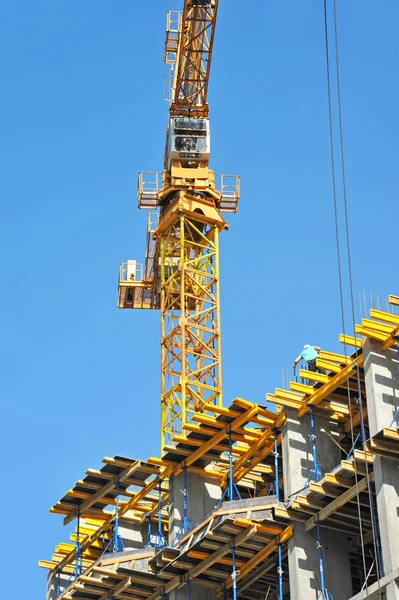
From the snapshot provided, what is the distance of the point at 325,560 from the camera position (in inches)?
2141

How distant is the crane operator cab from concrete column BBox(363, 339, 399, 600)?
32.1m

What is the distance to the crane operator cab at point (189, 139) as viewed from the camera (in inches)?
3317

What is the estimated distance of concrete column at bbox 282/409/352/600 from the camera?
53969 millimetres

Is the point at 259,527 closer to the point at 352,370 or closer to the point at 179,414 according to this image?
the point at 352,370

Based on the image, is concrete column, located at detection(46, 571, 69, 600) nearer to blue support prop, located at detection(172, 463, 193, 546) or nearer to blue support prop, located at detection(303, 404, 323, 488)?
blue support prop, located at detection(172, 463, 193, 546)

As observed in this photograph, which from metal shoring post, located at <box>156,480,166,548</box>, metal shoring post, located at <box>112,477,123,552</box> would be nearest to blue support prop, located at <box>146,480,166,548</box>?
metal shoring post, located at <box>156,480,166,548</box>

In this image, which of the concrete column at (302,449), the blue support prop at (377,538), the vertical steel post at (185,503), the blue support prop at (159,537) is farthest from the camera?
the blue support prop at (159,537)

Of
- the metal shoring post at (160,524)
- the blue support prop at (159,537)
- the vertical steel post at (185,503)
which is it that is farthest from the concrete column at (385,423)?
the blue support prop at (159,537)

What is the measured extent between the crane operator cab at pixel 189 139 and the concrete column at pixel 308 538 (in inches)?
1156

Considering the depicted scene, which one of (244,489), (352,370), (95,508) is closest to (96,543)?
(95,508)

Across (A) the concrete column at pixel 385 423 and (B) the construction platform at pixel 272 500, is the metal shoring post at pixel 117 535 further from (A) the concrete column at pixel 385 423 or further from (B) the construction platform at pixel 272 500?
(A) the concrete column at pixel 385 423

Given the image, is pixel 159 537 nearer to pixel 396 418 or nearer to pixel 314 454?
pixel 314 454

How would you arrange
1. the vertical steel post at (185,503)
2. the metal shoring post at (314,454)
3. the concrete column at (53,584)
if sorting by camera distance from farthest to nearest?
the concrete column at (53,584)
the vertical steel post at (185,503)
the metal shoring post at (314,454)

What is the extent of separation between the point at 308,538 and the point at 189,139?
3366 cm
